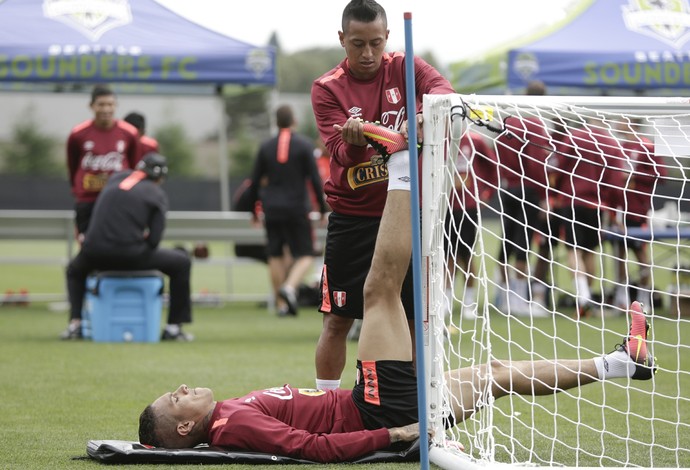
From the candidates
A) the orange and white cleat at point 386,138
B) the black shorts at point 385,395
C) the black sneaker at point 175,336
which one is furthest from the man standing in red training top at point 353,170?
the black sneaker at point 175,336

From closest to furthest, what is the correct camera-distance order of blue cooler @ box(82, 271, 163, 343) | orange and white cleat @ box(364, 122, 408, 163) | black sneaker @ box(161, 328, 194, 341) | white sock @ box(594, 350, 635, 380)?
orange and white cleat @ box(364, 122, 408, 163) < white sock @ box(594, 350, 635, 380) < blue cooler @ box(82, 271, 163, 343) < black sneaker @ box(161, 328, 194, 341)

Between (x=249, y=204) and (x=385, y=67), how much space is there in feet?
23.3

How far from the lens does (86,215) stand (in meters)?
10.3

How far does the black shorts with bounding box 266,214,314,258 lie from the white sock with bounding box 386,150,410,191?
272 inches

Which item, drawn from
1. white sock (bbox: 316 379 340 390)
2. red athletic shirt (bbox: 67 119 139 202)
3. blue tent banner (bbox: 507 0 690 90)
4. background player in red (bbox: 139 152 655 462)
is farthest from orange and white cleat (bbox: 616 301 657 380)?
blue tent banner (bbox: 507 0 690 90)

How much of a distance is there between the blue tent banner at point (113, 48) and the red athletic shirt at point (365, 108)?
747cm

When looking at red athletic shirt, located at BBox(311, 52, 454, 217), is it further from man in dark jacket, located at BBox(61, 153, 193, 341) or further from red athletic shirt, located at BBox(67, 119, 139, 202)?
red athletic shirt, located at BBox(67, 119, 139, 202)

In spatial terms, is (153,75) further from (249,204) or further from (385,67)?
A: (385,67)

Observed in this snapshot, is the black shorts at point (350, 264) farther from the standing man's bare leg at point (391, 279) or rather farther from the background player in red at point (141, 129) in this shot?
the background player in red at point (141, 129)

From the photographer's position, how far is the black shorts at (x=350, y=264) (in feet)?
16.5

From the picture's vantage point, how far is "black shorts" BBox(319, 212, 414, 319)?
5016 millimetres

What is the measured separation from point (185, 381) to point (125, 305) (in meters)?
2.63

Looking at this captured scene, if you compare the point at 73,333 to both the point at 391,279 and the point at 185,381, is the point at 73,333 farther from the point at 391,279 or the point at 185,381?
the point at 391,279

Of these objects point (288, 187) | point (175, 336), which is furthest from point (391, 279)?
point (288, 187)
